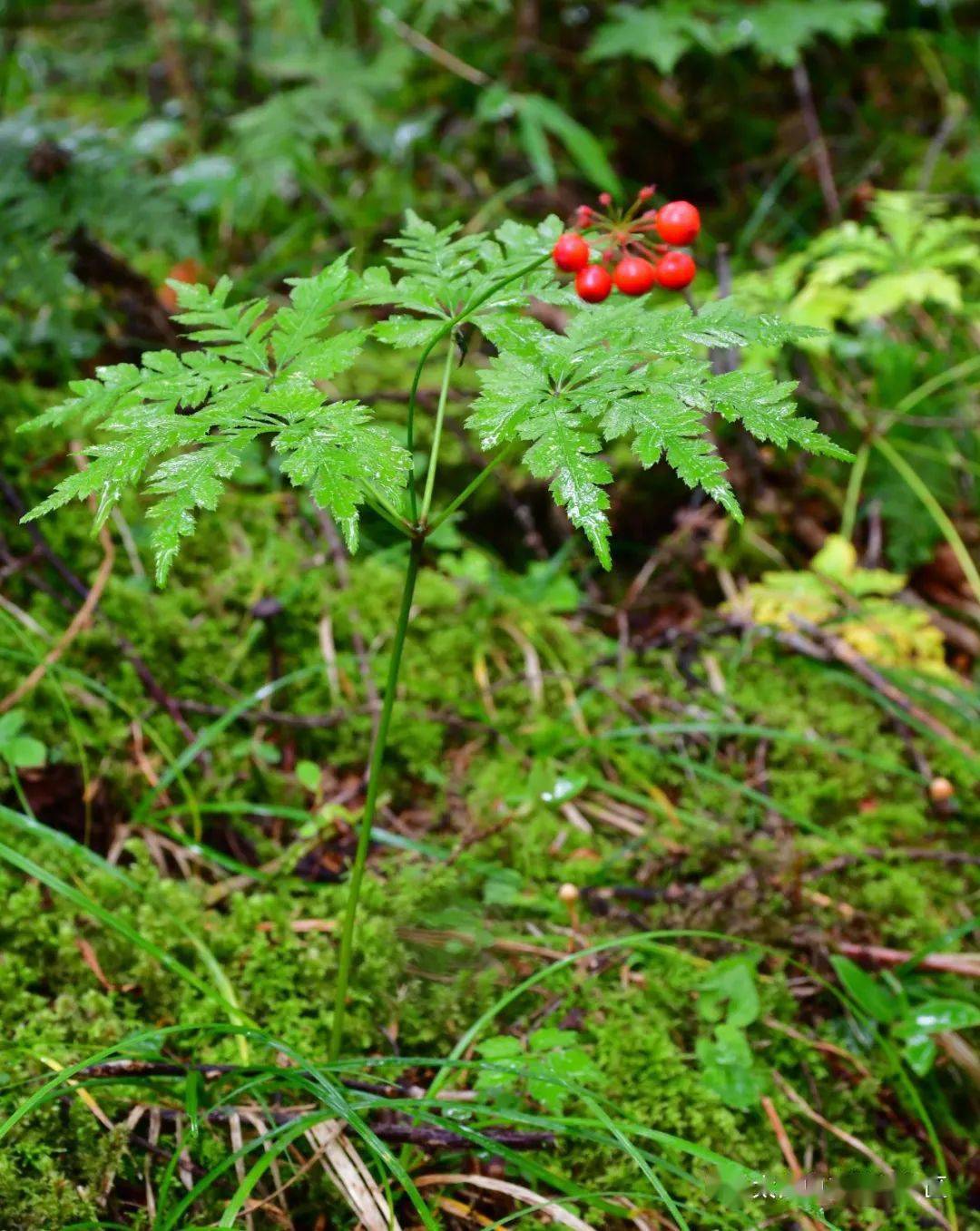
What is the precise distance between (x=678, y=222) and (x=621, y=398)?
0.34 metres

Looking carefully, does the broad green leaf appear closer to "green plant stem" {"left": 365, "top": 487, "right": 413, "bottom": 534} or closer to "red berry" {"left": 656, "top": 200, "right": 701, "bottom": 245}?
"green plant stem" {"left": 365, "top": 487, "right": 413, "bottom": 534}

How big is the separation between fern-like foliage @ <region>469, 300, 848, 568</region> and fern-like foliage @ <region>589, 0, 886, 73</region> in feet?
10.2

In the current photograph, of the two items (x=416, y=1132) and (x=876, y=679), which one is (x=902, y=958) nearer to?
(x=876, y=679)

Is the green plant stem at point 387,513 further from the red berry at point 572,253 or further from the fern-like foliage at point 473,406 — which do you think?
the red berry at point 572,253

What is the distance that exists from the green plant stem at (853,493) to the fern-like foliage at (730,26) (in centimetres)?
171

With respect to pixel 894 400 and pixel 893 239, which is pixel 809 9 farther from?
pixel 894 400

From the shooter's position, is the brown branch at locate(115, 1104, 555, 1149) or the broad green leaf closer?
the brown branch at locate(115, 1104, 555, 1149)

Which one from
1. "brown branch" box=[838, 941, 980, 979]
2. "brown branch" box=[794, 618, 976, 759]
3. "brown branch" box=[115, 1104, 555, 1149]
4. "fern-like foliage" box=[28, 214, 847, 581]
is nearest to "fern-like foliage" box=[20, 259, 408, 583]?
"fern-like foliage" box=[28, 214, 847, 581]

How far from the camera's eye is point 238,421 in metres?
1.18

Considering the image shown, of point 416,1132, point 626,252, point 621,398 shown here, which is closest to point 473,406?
point 621,398

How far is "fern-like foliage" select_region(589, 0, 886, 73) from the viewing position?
3893mm

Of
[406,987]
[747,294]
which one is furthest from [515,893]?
[747,294]

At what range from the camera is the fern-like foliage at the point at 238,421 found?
3.71 feet

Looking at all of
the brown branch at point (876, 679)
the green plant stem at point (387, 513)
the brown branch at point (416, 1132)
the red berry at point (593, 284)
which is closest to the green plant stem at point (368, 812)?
the green plant stem at point (387, 513)
